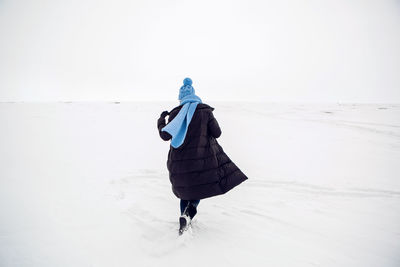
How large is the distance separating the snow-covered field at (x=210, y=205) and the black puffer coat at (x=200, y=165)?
0.64m

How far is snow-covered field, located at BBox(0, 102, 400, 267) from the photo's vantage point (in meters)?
2.10

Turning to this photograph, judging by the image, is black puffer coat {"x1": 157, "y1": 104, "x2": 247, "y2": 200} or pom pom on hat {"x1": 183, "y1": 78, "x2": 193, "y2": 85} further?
pom pom on hat {"x1": 183, "y1": 78, "x2": 193, "y2": 85}

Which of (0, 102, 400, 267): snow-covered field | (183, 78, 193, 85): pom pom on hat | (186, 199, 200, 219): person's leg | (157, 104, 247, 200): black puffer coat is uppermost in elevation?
(183, 78, 193, 85): pom pom on hat

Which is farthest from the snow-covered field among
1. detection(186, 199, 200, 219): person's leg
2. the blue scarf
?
the blue scarf

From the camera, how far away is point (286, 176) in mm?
4516

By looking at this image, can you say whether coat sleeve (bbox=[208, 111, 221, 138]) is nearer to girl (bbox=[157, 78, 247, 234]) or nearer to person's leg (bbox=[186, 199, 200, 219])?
girl (bbox=[157, 78, 247, 234])

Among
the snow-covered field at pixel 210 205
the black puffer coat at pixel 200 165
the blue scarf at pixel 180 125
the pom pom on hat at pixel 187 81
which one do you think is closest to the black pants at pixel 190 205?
the black puffer coat at pixel 200 165

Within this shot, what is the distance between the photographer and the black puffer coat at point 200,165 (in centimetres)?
215

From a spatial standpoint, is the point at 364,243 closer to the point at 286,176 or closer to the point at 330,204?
the point at 330,204

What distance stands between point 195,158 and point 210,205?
1.47 metres

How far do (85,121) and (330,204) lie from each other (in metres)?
10.8

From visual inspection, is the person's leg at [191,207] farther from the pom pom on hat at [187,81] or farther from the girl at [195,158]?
the pom pom on hat at [187,81]

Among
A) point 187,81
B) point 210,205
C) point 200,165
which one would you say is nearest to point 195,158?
point 200,165

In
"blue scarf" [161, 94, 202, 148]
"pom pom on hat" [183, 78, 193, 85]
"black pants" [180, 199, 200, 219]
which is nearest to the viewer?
"blue scarf" [161, 94, 202, 148]
